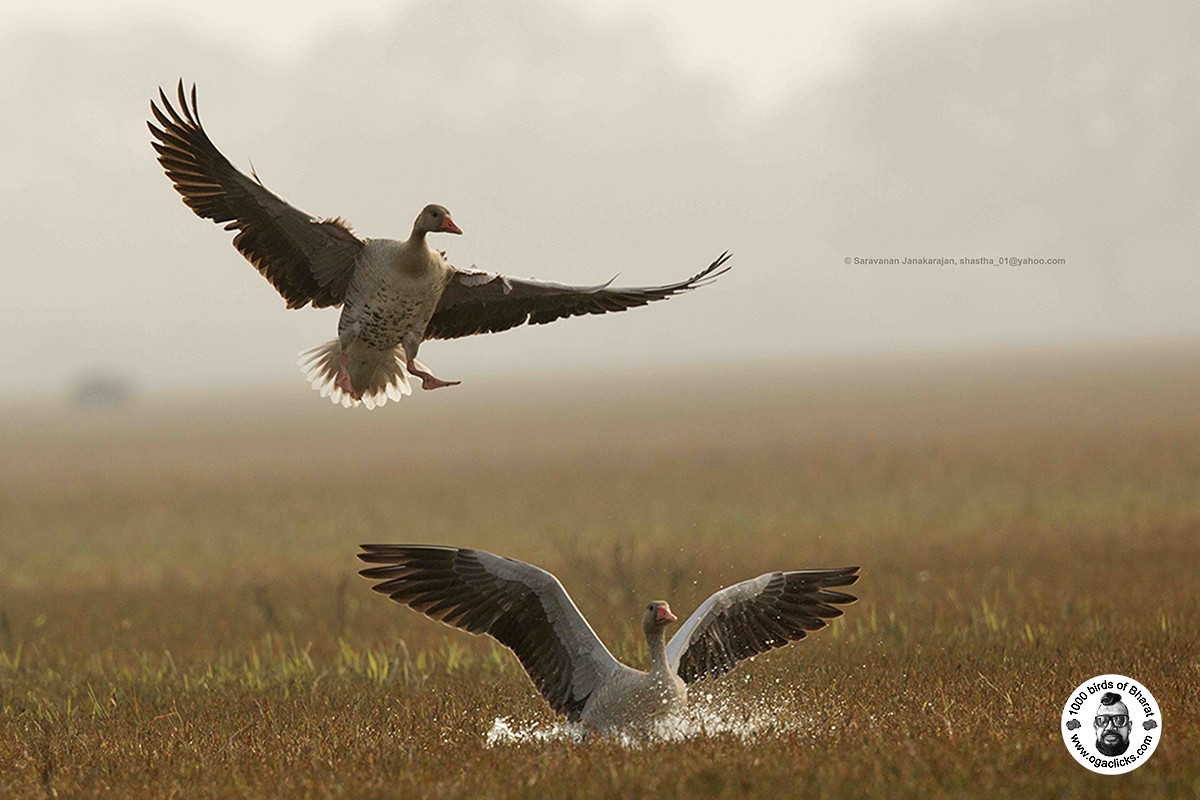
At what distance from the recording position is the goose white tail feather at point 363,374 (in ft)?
30.4

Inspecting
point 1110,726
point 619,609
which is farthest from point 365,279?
point 619,609

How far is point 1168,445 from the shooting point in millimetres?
29469

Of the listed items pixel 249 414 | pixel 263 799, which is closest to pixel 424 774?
pixel 263 799

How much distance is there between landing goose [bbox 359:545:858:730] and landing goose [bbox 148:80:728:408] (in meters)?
1.11

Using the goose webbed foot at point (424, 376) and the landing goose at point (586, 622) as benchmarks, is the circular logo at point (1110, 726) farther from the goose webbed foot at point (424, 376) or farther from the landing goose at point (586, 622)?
the goose webbed foot at point (424, 376)

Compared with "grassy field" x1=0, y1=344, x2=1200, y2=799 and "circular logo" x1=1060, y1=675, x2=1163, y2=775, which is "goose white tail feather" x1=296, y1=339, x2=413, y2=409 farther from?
"circular logo" x1=1060, y1=675, x2=1163, y2=775

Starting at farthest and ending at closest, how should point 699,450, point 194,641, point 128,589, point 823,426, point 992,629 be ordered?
point 823,426
point 699,450
point 128,589
point 194,641
point 992,629

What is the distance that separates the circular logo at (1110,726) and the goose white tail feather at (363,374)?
14.1ft

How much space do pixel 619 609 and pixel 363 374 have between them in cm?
621

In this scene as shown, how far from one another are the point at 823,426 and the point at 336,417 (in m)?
37.8

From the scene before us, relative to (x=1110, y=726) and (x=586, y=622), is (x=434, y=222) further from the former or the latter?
(x=1110, y=726)

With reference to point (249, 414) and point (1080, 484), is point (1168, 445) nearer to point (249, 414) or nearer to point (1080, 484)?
point (1080, 484)

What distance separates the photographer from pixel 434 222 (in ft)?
27.6

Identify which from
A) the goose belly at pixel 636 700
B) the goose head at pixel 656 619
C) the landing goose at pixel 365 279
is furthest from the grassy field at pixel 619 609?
the landing goose at pixel 365 279
